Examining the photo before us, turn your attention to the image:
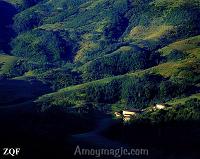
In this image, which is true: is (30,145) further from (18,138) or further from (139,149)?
(139,149)

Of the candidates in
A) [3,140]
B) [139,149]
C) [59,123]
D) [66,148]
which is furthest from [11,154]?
[59,123]

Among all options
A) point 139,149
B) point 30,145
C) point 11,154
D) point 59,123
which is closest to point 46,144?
point 30,145

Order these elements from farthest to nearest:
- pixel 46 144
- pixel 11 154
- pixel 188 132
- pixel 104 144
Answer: pixel 188 132, pixel 104 144, pixel 46 144, pixel 11 154

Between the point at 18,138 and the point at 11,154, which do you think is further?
the point at 18,138

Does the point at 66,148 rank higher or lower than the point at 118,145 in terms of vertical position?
lower

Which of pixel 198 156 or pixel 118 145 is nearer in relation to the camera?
pixel 198 156

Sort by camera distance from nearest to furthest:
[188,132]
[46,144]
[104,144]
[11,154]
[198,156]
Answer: [11,154], [46,144], [198,156], [104,144], [188,132]

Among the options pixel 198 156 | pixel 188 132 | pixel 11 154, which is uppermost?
pixel 188 132

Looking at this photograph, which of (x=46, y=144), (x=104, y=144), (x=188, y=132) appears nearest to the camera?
(x=46, y=144)

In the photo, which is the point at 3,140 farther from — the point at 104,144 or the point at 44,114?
the point at 44,114
